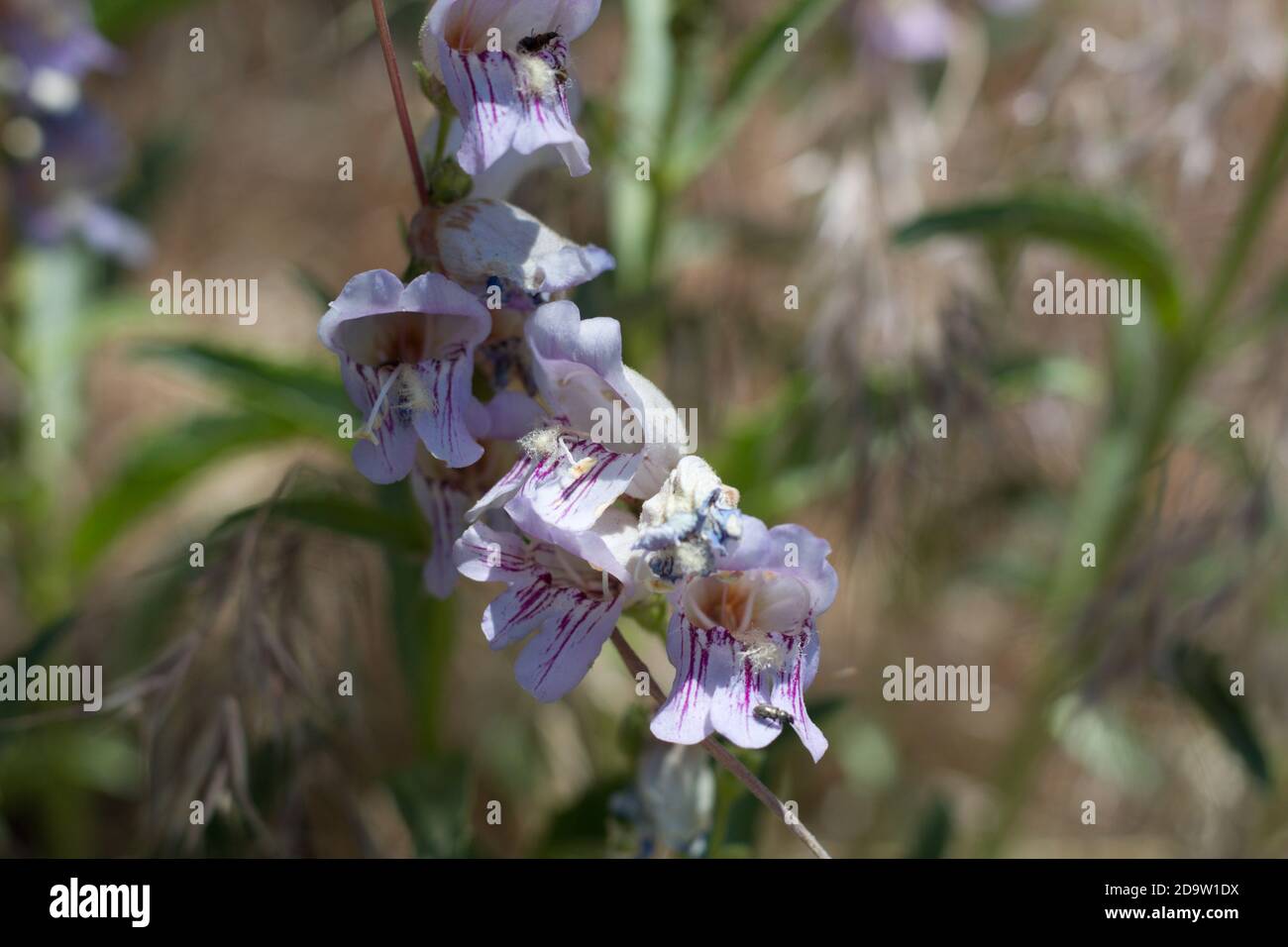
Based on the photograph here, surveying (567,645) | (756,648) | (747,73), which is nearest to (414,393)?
(567,645)

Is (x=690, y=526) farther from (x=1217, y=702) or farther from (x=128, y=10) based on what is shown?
(x=128, y=10)

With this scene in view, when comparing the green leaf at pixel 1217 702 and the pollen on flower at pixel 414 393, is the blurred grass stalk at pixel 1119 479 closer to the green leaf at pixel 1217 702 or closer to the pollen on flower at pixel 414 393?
the green leaf at pixel 1217 702

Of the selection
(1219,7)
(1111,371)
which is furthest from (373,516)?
(1219,7)

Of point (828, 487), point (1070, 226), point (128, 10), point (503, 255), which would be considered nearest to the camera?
point (503, 255)

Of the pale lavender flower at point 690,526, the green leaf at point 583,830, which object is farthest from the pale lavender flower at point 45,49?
the pale lavender flower at point 690,526

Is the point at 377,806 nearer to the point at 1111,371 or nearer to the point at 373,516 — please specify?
the point at 373,516

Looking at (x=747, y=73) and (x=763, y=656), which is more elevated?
(x=747, y=73)
